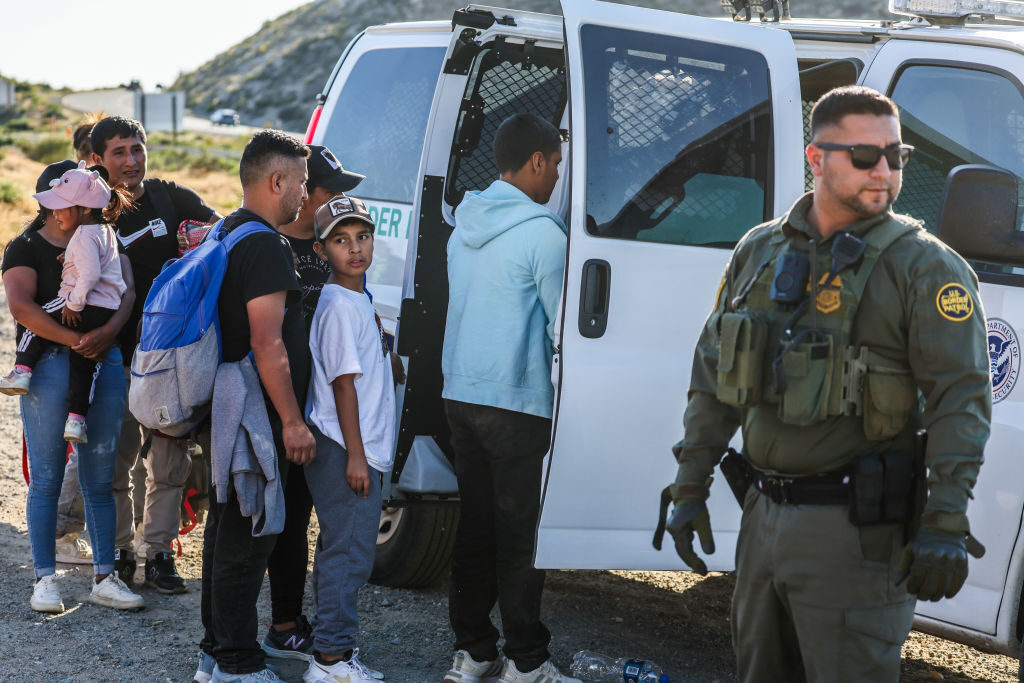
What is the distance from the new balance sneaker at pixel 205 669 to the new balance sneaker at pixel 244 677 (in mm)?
83

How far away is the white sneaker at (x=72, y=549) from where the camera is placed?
17.4 ft

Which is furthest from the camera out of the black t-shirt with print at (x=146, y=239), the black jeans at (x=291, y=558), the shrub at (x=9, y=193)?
the shrub at (x=9, y=193)

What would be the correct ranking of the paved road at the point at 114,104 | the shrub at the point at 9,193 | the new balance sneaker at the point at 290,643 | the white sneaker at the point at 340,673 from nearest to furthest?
the white sneaker at the point at 340,673
the new balance sneaker at the point at 290,643
the shrub at the point at 9,193
the paved road at the point at 114,104

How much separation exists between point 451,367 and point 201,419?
84cm

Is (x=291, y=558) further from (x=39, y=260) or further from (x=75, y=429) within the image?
(x=39, y=260)

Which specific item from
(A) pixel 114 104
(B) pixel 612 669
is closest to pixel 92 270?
(B) pixel 612 669

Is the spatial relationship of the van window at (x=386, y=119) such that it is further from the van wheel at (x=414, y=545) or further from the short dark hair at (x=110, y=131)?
the van wheel at (x=414, y=545)

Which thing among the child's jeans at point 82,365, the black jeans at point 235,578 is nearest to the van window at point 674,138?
the black jeans at point 235,578

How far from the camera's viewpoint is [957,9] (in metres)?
4.01

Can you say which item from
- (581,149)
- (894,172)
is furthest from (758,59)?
(894,172)

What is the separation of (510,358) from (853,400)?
4.79 ft

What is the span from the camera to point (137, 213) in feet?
16.0

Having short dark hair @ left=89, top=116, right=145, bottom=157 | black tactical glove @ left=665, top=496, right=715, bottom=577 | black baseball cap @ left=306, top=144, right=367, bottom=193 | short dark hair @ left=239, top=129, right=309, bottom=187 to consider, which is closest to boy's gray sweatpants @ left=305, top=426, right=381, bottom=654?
short dark hair @ left=239, top=129, right=309, bottom=187

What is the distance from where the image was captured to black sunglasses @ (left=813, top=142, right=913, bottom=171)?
2529 millimetres
